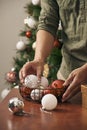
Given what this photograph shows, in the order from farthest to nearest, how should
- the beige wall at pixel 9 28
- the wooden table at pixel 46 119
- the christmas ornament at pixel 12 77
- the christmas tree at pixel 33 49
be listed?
the beige wall at pixel 9 28 → the christmas ornament at pixel 12 77 → the christmas tree at pixel 33 49 → the wooden table at pixel 46 119

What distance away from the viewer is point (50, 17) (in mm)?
1374

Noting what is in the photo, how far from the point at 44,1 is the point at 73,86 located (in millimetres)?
514

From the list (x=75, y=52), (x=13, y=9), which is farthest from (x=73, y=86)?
(x=13, y=9)

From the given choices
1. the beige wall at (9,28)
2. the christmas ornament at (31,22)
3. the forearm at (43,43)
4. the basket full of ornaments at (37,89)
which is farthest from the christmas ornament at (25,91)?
the beige wall at (9,28)

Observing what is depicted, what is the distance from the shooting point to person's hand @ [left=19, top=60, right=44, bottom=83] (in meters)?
1.14

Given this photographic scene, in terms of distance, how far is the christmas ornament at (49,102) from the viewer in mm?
946

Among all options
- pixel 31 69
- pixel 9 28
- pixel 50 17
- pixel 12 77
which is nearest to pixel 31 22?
pixel 12 77

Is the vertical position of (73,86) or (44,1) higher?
(44,1)

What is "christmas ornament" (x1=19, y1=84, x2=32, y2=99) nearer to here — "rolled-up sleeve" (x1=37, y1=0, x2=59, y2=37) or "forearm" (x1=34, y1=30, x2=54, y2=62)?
"forearm" (x1=34, y1=30, x2=54, y2=62)

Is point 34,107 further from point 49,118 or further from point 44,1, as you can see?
point 44,1

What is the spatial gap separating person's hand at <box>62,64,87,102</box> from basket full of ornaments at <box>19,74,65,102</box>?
0.06 feet

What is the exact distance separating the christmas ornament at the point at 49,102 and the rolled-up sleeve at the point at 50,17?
Answer: 474mm

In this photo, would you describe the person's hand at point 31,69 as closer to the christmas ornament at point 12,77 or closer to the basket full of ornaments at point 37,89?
the basket full of ornaments at point 37,89

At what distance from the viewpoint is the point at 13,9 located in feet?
9.38
